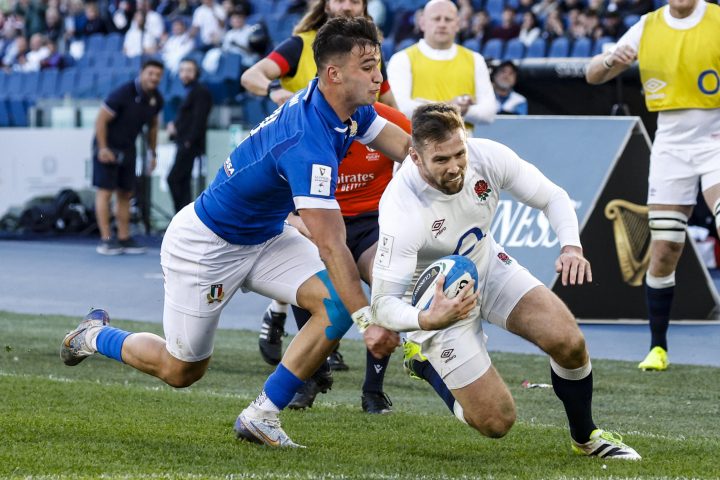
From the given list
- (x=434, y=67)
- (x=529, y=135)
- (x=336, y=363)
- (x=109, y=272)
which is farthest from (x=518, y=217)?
(x=109, y=272)

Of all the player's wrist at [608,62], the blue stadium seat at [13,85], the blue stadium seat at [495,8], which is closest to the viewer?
the player's wrist at [608,62]

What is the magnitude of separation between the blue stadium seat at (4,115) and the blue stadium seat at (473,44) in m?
7.89

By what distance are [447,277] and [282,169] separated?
926 millimetres

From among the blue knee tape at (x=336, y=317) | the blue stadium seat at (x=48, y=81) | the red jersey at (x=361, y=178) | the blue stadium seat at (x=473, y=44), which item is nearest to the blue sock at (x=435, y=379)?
the blue knee tape at (x=336, y=317)

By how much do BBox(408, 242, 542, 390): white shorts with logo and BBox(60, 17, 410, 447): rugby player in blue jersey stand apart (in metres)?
0.43

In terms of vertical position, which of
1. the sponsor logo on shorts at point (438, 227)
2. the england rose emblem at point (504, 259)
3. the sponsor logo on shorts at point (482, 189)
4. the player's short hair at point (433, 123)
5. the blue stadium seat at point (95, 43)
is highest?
the player's short hair at point (433, 123)

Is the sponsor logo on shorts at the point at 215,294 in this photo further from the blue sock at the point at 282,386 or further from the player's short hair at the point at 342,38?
the player's short hair at the point at 342,38

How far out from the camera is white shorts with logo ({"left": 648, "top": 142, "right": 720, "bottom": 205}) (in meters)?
8.34

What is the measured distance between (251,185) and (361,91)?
656 mm

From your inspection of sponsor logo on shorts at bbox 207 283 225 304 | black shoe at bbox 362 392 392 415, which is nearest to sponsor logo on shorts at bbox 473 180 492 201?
sponsor logo on shorts at bbox 207 283 225 304

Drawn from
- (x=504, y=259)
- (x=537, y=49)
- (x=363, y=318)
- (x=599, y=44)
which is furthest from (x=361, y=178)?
(x=537, y=49)

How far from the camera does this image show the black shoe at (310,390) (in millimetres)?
6898

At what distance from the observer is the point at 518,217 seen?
11.0m

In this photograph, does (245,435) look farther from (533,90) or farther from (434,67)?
(533,90)
